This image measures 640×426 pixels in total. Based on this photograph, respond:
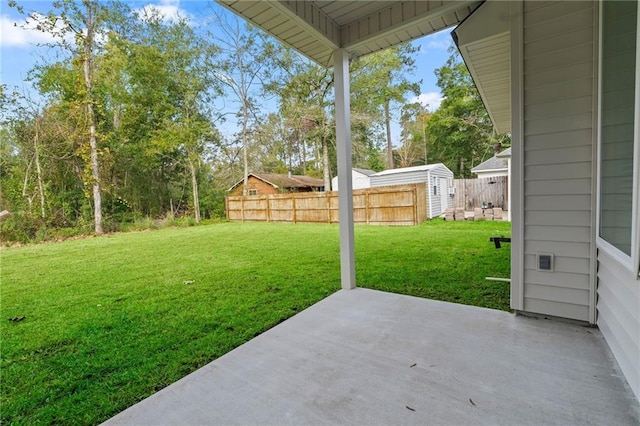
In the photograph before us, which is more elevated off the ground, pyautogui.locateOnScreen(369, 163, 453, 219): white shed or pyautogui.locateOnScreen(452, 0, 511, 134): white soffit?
pyautogui.locateOnScreen(452, 0, 511, 134): white soffit

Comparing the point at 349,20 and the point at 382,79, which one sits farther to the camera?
the point at 382,79

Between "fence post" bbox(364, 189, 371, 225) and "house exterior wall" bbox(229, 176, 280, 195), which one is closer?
"fence post" bbox(364, 189, 371, 225)

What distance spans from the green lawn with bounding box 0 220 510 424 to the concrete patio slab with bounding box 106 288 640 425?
12.9 inches

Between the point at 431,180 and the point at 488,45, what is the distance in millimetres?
Result: 8725

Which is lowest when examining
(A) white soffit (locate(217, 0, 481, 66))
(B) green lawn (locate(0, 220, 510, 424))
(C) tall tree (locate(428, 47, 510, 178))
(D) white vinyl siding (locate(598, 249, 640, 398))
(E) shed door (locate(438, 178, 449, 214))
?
(B) green lawn (locate(0, 220, 510, 424))

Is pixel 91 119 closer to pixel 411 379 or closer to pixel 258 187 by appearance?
pixel 258 187

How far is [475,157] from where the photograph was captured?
1936cm

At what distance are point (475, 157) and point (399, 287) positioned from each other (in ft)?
63.0

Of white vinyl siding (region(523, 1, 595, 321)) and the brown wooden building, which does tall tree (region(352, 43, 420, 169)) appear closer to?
the brown wooden building

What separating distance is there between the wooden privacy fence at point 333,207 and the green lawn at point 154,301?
3.19 m

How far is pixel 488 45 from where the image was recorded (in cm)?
266

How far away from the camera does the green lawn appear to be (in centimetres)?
171

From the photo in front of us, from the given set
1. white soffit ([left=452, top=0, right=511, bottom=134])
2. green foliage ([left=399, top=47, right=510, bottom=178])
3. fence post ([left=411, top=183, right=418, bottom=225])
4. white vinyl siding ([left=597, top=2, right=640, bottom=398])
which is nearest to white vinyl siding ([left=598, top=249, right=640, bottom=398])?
white vinyl siding ([left=597, top=2, right=640, bottom=398])

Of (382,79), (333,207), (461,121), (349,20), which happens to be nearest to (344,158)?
(349,20)
